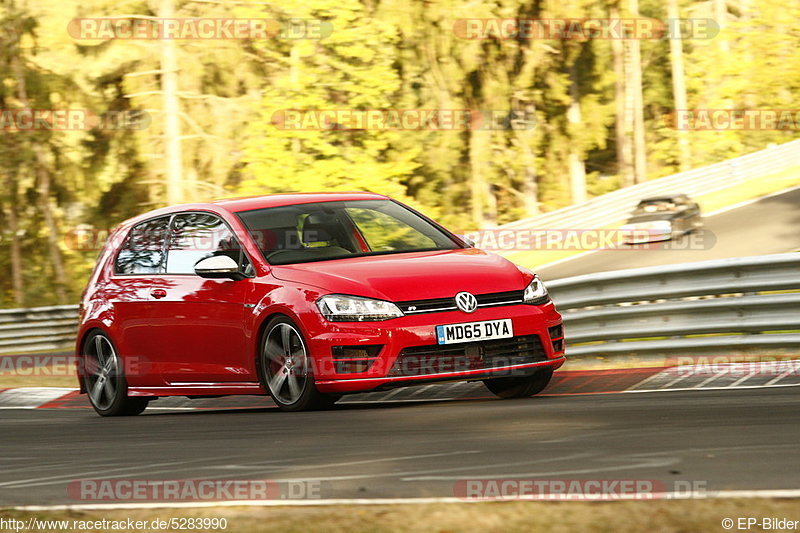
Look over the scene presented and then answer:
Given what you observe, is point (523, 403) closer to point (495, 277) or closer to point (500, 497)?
point (495, 277)

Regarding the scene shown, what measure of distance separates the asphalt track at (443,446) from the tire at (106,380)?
1.06 metres

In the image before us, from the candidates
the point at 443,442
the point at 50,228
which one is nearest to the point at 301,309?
the point at 443,442

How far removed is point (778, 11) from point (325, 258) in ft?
120

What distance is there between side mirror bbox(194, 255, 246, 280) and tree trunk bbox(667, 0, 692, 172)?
4656cm

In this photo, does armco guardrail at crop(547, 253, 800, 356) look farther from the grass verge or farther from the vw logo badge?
the grass verge

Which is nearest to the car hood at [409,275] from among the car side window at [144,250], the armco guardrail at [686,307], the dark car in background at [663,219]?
the car side window at [144,250]

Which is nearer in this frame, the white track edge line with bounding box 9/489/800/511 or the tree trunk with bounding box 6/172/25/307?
the white track edge line with bounding box 9/489/800/511

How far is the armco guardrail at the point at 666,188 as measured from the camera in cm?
3394

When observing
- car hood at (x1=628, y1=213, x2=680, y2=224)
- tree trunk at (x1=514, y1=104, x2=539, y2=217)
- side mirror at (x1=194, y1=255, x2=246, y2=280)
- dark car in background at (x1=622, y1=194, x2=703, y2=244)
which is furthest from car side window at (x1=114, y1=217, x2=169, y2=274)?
tree trunk at (x1=514, y1=104, x2=539, y2=217)

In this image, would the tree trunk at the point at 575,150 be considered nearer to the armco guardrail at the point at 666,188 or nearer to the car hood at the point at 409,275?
the armco guardrail at the point at 666,188

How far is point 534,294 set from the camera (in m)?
9.20

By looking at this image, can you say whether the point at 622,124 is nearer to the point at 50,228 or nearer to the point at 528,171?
the point at 528,171

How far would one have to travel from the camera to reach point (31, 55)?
45.4 metres

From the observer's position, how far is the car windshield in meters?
9.54
